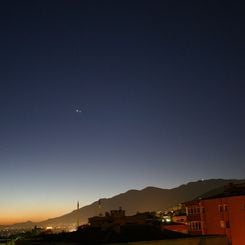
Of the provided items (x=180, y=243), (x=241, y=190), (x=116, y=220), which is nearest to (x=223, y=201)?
(x=241, y=190)

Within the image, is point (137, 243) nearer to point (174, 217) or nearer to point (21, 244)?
point (21, 244)

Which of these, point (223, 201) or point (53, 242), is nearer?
point (53, 242)

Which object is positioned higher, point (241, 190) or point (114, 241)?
point (241, 190)

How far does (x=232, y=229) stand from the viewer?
61125 mm

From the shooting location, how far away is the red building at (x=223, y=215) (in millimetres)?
60122

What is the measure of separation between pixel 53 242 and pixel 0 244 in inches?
1131

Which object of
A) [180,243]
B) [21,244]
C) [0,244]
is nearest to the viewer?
[180,243]

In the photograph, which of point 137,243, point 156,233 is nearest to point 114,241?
Answer: point 137,243

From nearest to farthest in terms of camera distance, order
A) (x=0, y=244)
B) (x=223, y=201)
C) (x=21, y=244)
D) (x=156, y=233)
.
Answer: (x=156, y=233) < (x=21, y=244) < (x=0, y=244) < (x=223, y=201)

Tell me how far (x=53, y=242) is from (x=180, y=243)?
10187 millimetres

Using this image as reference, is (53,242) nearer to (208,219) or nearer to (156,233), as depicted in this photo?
(156,233)

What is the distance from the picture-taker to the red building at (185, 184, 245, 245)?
2367 inches

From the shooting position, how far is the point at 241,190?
65062mm

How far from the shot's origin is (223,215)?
6284 cm
